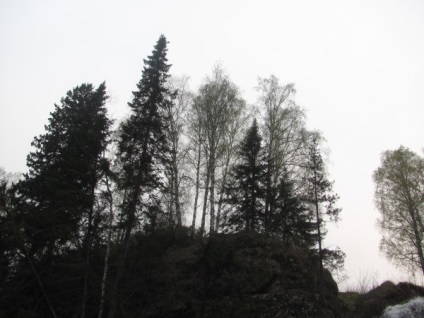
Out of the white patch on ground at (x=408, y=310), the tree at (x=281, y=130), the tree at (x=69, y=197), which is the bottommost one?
the white patch on ground at (x=408, y=310)

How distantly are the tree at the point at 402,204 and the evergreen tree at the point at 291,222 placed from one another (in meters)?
8.02

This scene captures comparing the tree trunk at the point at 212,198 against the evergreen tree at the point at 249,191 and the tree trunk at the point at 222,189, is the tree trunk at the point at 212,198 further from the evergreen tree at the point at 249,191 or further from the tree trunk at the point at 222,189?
the evergreen tree at the point at 249,191

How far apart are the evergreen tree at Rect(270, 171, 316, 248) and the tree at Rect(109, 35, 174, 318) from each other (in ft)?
26.0

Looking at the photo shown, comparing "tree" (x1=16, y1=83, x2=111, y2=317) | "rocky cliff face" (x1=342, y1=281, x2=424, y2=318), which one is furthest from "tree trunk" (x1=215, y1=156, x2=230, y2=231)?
"rocky cliff face" (x1=342, y1=281, x2=424, y2=318)

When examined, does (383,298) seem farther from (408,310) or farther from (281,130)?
(281,130)

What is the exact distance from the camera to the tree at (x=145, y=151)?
48.9 feet

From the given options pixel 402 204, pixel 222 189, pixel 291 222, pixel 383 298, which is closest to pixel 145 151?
pixel 222 189

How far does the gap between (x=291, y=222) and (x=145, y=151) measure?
406 inches

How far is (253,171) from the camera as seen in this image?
66.4ft

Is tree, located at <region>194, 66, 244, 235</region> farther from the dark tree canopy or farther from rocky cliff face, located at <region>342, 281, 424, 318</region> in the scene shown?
rocky cliff face, located at <region>342, 281, 424, 318</region>

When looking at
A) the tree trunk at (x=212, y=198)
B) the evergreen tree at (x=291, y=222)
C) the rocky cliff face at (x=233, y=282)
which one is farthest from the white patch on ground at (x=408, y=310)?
the tree trunk at (x=212, y=198)

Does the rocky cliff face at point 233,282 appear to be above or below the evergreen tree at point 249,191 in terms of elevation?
below

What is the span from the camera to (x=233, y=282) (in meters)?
14.4

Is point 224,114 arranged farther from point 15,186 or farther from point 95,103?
point 15,186
